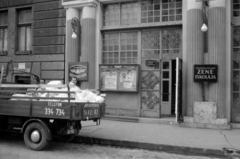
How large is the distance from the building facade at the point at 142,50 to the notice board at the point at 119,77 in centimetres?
4

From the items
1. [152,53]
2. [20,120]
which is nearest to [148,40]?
[152,53]

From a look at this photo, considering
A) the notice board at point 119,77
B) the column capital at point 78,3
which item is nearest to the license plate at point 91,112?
the notice board at point 119,77

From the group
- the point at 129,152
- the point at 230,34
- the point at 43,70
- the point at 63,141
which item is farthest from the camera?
the point at 43,70

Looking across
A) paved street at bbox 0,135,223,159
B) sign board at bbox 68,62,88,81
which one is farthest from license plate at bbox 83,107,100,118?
sign board at bbox 68,62,88,81

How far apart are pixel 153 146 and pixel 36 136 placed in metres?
3.24

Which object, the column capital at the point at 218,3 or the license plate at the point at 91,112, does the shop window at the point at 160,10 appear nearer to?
the column capital at the point at 218,3

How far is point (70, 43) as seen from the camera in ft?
39.8

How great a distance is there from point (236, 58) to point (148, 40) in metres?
3.61

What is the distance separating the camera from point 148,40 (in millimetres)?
11172

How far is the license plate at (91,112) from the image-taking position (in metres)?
6.67

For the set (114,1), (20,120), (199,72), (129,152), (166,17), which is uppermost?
(114,1)

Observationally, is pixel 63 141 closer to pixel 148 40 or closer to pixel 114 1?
pixel 148 40

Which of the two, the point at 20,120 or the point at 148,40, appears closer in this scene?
the point at 20,120

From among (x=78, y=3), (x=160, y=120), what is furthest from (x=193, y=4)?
Result: (x=78, y=3)
